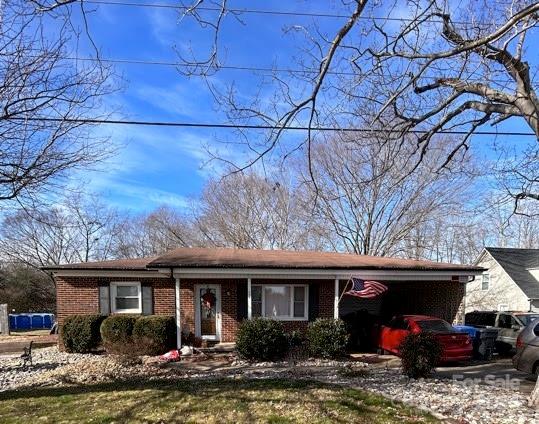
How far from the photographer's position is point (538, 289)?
32.0m

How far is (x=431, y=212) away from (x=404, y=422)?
24200 millimetres

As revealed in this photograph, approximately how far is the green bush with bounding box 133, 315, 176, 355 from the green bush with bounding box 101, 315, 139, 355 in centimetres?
24

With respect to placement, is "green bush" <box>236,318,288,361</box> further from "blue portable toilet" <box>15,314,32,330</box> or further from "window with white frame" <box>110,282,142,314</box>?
"blue portable toilet" <box>15,314,32,330</box>

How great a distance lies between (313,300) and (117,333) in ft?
23.0

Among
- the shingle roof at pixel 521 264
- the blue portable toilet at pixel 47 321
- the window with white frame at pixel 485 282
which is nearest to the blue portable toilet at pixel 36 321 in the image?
the blue portable toilet at pixel 47 321

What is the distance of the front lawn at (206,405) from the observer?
6.92 metres

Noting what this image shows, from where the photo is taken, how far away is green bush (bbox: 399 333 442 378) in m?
10.4

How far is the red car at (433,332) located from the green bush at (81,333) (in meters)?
10.0

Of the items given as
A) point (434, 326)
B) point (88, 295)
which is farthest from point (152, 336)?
point (434, 326)

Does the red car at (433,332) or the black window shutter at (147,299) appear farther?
the black window shutter at (147,299)

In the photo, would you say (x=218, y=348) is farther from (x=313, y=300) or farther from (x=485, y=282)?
(x=485, y=282)

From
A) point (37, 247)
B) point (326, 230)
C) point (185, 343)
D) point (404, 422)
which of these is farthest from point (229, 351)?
point (37, 247)

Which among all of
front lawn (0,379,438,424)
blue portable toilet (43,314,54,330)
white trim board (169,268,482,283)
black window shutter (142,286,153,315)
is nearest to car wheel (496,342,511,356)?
white trim board (169,268,482,283)

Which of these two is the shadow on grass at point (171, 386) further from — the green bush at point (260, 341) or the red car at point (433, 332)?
the red car at point (433, 332)
